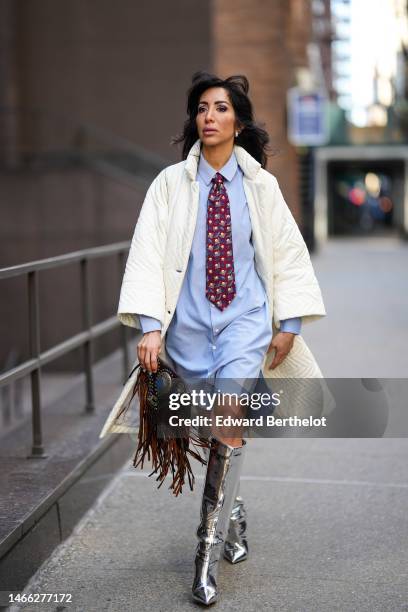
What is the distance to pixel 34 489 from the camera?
13.7 ft

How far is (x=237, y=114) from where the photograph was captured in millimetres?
3652

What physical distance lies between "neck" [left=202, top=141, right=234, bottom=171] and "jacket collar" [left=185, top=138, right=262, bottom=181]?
0.11ft

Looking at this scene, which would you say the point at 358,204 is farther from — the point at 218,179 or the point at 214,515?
the point at 214,515

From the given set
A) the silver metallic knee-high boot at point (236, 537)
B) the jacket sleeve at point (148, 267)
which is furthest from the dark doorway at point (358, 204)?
the jacket sleeve at point (148, 267)

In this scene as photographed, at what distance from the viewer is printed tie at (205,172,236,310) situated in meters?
3.53

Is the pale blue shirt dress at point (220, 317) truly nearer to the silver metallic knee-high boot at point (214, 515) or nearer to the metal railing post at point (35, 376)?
the silver metallic knee-high boot at point (214, 515)

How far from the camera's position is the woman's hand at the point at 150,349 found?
345 centimetres

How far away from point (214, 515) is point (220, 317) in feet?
2.32

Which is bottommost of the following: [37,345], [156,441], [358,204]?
[156,441]

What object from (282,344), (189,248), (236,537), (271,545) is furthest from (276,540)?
(189,248)

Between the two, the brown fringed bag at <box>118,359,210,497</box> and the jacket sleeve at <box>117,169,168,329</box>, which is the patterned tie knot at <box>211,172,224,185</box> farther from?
the brown fringed bag at <box>118,359,210,497</box>

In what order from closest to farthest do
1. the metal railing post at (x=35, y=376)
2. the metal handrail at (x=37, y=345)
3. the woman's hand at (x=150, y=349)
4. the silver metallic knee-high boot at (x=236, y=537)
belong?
the woman's hand at (x=150, y=349), the silver metallic knee-high boot at (x=236, y=537), the metal handrail at (x=37, y=345), the metal railing post at (x=35, y=376)

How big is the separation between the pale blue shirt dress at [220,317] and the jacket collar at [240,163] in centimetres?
5

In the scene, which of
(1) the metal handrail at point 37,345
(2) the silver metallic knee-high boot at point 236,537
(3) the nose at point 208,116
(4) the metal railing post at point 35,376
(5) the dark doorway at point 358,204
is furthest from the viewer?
(5) the dark doorway at point 358,204
